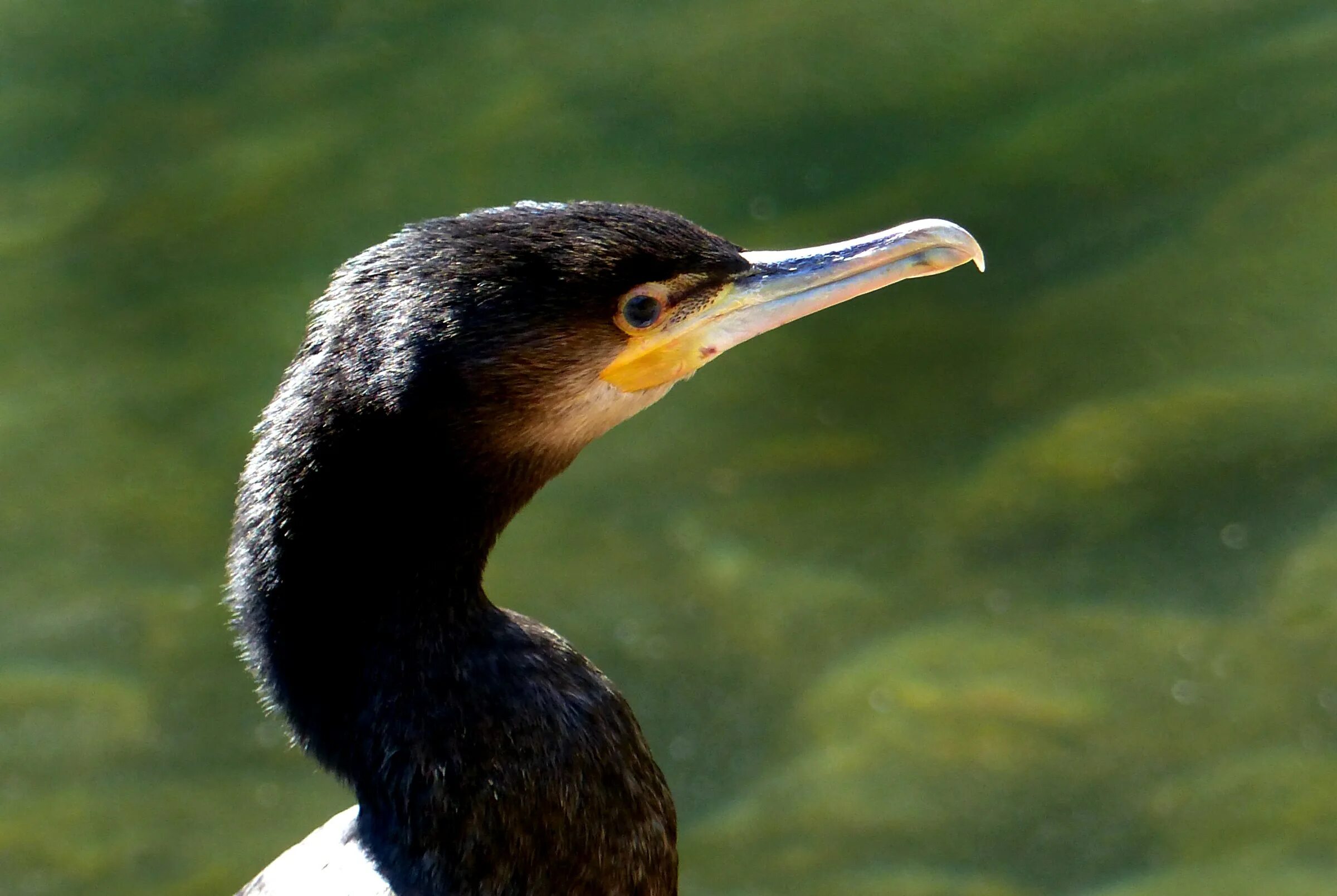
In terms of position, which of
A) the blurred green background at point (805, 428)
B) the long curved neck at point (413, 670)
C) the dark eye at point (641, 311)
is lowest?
the long curved neck at point (413, 670)

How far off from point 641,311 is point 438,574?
1.76 ft

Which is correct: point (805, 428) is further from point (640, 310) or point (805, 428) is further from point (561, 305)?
point (561, 305)

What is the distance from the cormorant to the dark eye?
4 centimetres

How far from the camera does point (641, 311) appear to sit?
2873mm

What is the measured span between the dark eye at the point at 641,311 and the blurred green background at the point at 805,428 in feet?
6.23

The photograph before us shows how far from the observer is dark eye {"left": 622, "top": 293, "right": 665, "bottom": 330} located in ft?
9.34

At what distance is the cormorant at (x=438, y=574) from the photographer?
2.62m

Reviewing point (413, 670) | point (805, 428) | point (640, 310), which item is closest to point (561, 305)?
point (640, 310)

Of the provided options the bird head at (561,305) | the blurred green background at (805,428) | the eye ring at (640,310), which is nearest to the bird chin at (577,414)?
the bird head at (561,305)

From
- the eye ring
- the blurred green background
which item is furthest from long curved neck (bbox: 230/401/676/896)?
the blurred green background

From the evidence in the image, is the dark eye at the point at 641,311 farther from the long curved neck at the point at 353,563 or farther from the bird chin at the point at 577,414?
the long curved neck at the point at 353,563

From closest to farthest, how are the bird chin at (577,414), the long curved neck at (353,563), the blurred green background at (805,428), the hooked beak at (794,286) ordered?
the long curved neck at (353,563)
the bird chin at (577,414)
the hooked beak at (794,286)
the blurred green background at (805,428)

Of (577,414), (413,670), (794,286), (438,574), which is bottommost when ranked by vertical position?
(413,670)

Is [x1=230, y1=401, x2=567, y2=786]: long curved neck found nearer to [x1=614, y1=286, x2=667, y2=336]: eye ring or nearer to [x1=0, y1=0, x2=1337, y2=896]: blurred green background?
[x1=614, y1=286, x2=667, y2=336]: eye ring
